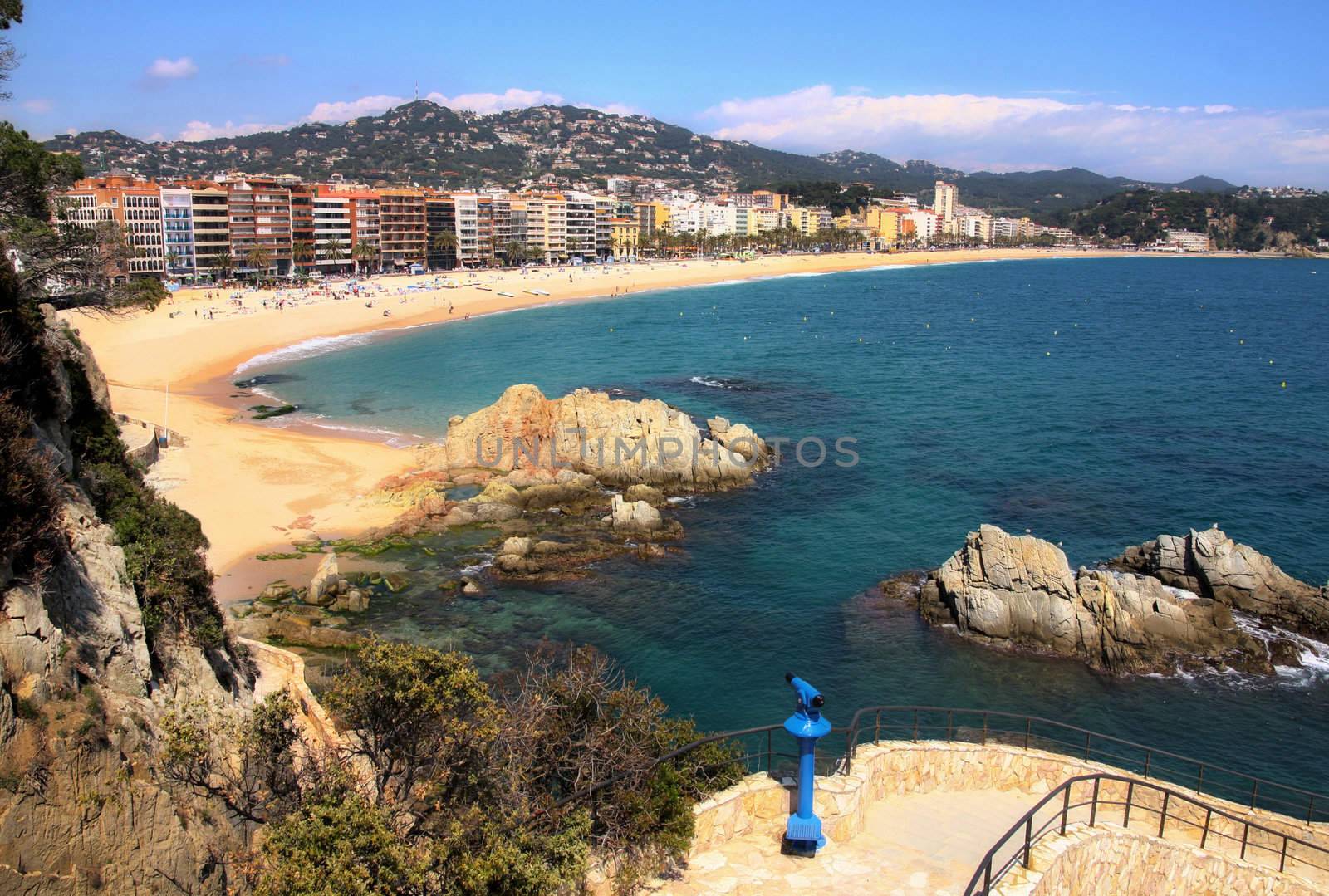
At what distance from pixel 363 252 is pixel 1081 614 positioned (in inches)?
3693

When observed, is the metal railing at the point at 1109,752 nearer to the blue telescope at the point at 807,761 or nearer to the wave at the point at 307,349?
the blue telescope at the point at 807,761

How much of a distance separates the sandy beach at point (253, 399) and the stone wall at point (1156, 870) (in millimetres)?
19962

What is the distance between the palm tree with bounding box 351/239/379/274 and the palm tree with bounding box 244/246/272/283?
9.15 meters

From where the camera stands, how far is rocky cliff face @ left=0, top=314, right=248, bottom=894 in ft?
25.8

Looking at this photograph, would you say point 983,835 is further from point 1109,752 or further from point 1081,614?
point 1081,614

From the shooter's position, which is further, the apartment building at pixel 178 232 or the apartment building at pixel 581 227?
the apartment building at pixel 581 227

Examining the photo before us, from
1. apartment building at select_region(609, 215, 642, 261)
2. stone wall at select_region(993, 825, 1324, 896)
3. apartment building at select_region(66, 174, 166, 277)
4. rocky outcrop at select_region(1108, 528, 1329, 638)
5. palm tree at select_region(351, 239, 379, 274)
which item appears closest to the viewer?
stone wall at select_region(993, 825, 1324, 896)

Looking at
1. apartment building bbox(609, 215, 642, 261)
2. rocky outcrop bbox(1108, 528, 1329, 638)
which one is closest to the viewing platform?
rocky outcrop bbox(1108, 528, 1329, 638)

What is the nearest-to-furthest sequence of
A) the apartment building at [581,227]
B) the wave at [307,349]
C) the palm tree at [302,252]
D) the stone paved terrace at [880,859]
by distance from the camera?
1. the stone paved terrace at [880,859]
2. the wave at [307,349]
3. the palm tree at [302,252]
4. the apartment building at [581,227]

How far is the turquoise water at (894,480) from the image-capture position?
2058 centimetres

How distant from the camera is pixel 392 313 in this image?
80.3 metres

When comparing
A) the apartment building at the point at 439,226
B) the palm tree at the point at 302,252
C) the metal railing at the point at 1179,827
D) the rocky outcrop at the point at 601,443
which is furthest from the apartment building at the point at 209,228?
the metal railing at the point at 1179,827

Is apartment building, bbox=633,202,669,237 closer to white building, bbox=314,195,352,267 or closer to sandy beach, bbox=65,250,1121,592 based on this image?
sandy beach, bbox=65,250,1121,592

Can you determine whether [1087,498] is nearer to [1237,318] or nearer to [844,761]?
[844,761]
